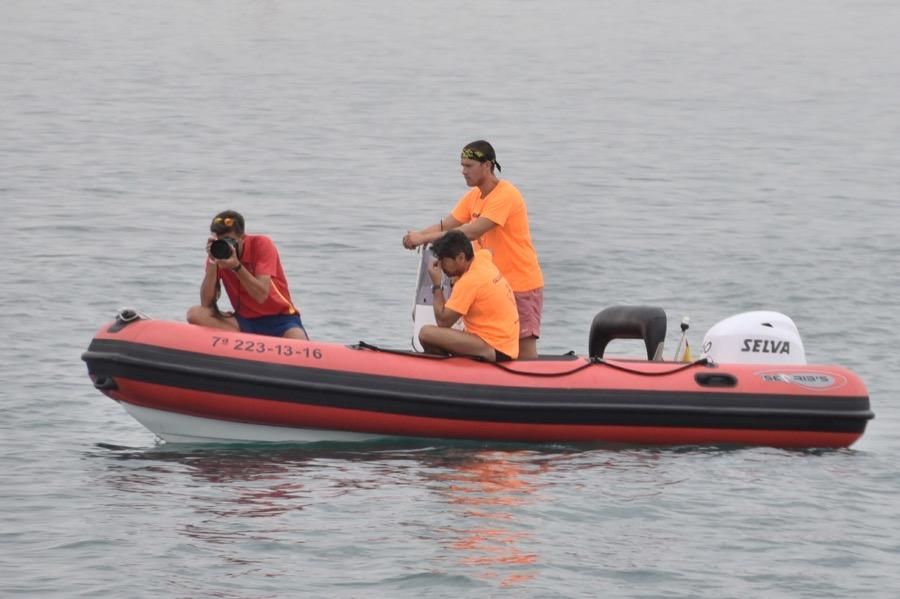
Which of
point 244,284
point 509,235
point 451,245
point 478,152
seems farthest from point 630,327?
point 244,284

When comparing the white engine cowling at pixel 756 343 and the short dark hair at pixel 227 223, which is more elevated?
the short dark hair at pixel 227 223

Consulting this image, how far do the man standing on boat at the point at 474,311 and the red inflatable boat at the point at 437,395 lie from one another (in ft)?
0.33

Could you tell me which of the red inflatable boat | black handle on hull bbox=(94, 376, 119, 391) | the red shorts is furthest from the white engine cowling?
black handle on hull bbox=(94, 376, 119, 391)

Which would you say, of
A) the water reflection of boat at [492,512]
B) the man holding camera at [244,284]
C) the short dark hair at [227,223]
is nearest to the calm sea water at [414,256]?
the water reflection of boat at [492,512]

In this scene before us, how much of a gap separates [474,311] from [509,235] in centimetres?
67

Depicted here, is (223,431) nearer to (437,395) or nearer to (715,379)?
(437,395)

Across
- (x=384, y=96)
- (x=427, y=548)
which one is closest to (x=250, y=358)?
(x=427, y=548)

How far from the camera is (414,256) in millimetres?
18031

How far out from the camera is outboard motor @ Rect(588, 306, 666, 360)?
Answer: 1077 centimetres

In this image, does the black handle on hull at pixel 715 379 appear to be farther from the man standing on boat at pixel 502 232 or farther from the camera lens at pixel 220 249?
the camera lens at pixel 220 249

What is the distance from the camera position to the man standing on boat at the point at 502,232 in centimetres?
1030

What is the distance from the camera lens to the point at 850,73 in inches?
1432

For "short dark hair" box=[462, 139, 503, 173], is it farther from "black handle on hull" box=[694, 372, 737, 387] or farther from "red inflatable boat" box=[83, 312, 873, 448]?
"black handle on hull" box=[694, 372, 737, 387]

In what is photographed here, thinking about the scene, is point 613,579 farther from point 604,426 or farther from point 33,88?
point 33,88
